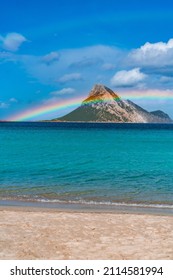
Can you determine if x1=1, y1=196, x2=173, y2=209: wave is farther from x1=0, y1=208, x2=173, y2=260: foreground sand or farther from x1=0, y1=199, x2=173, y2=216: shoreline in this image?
x1=0, y1=208, x2=173, y2=260: foreground sand

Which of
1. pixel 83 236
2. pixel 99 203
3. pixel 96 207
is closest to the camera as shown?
pixel 83 236

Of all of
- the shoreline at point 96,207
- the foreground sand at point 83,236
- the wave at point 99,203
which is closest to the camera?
the foreground sand at point 83,236

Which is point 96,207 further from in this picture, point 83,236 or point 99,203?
point 83,236

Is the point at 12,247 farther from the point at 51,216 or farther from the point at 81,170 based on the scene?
the point at 81,170

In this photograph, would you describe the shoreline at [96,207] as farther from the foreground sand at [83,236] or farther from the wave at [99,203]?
the foreground sand at [83,236]

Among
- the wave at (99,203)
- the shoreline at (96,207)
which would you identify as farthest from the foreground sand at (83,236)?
the wave at (99,203)

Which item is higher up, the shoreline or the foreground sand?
the foreground sand

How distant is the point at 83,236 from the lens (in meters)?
12.4

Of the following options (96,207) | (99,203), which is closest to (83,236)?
(96,207)

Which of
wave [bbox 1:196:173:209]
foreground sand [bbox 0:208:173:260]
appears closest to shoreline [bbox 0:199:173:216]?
wave [bbox 1:196:173:209]

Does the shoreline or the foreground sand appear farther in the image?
the shoreline

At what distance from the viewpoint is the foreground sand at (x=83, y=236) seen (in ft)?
34.8

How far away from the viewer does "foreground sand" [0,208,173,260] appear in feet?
34.8
